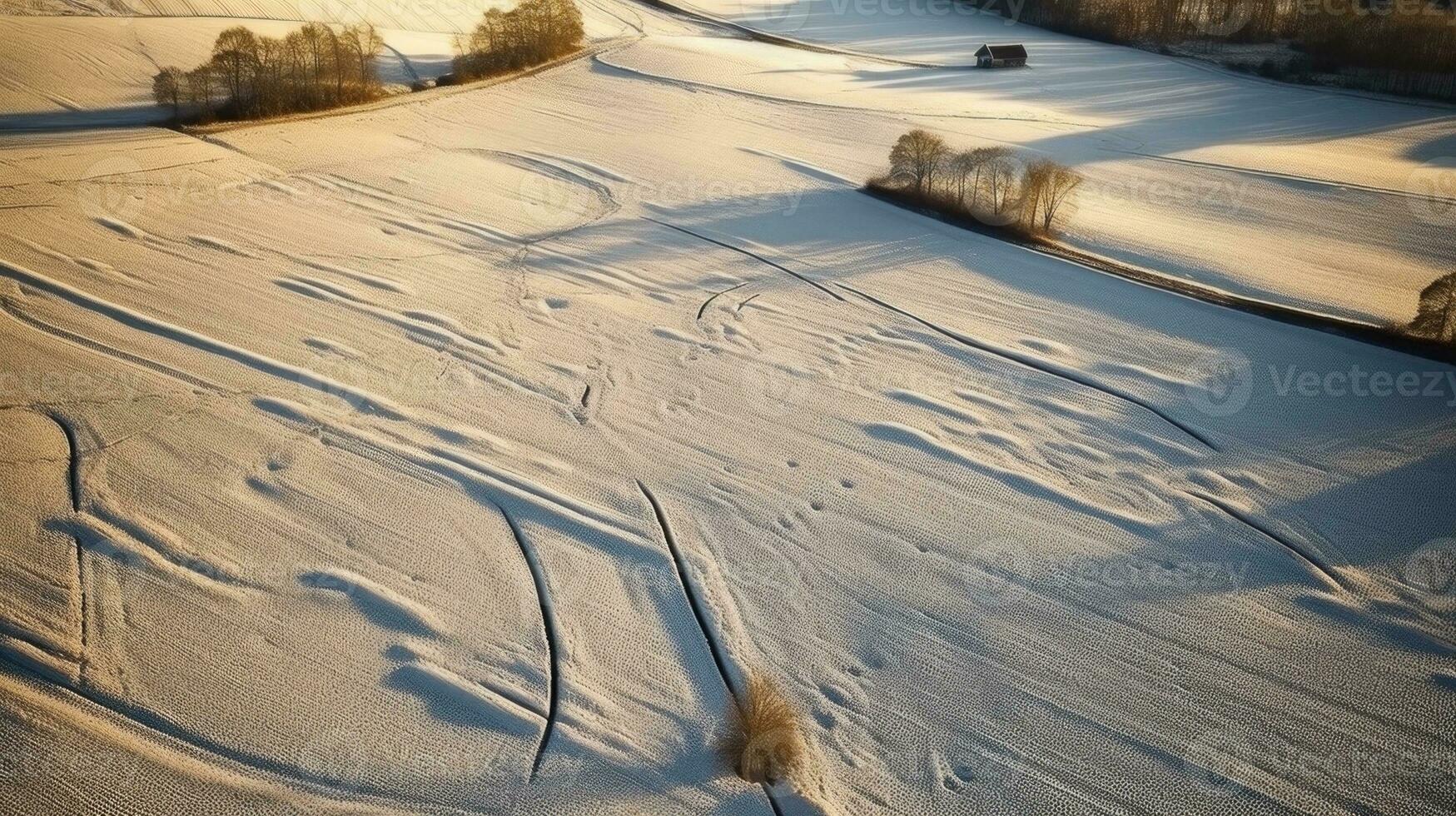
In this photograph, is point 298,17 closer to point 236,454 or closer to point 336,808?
point 236,454

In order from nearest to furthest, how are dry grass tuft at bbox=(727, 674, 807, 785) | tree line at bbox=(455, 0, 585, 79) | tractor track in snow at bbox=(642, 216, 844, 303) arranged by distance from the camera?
1. dry grass tuft at bbox=(727, 674, 807, 785)
2. tractor track in snow at bbox=(642, 216, 844, 303)
3. tree line at bbox=(455, 0, 585, 79)

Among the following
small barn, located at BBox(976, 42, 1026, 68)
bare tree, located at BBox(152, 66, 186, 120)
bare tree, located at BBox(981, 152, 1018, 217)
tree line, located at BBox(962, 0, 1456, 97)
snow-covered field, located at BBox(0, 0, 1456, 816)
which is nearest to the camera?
snow-covered field, located at BBox(0, 0, 1456, 816)

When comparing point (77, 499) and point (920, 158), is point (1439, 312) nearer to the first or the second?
point (920, 158)

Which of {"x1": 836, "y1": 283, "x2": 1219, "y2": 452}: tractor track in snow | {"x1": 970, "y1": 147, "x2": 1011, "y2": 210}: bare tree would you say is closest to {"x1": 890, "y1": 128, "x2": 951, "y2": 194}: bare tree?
{"x1": 970, "y1": 147, "x2": 1011, "y2": 210}: bare tree

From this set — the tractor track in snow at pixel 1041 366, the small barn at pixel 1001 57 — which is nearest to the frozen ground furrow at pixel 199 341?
Answer: the tractor track in snow at pixel 1041 366

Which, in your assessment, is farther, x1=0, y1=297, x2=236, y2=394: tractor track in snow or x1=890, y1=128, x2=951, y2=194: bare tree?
x1=890, y1=128, x2=951, y2=194: bare tree

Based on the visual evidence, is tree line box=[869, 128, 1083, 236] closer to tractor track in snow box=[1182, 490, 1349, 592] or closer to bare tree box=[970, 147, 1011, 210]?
bare tree box=[970, 147, 1011, 210]
